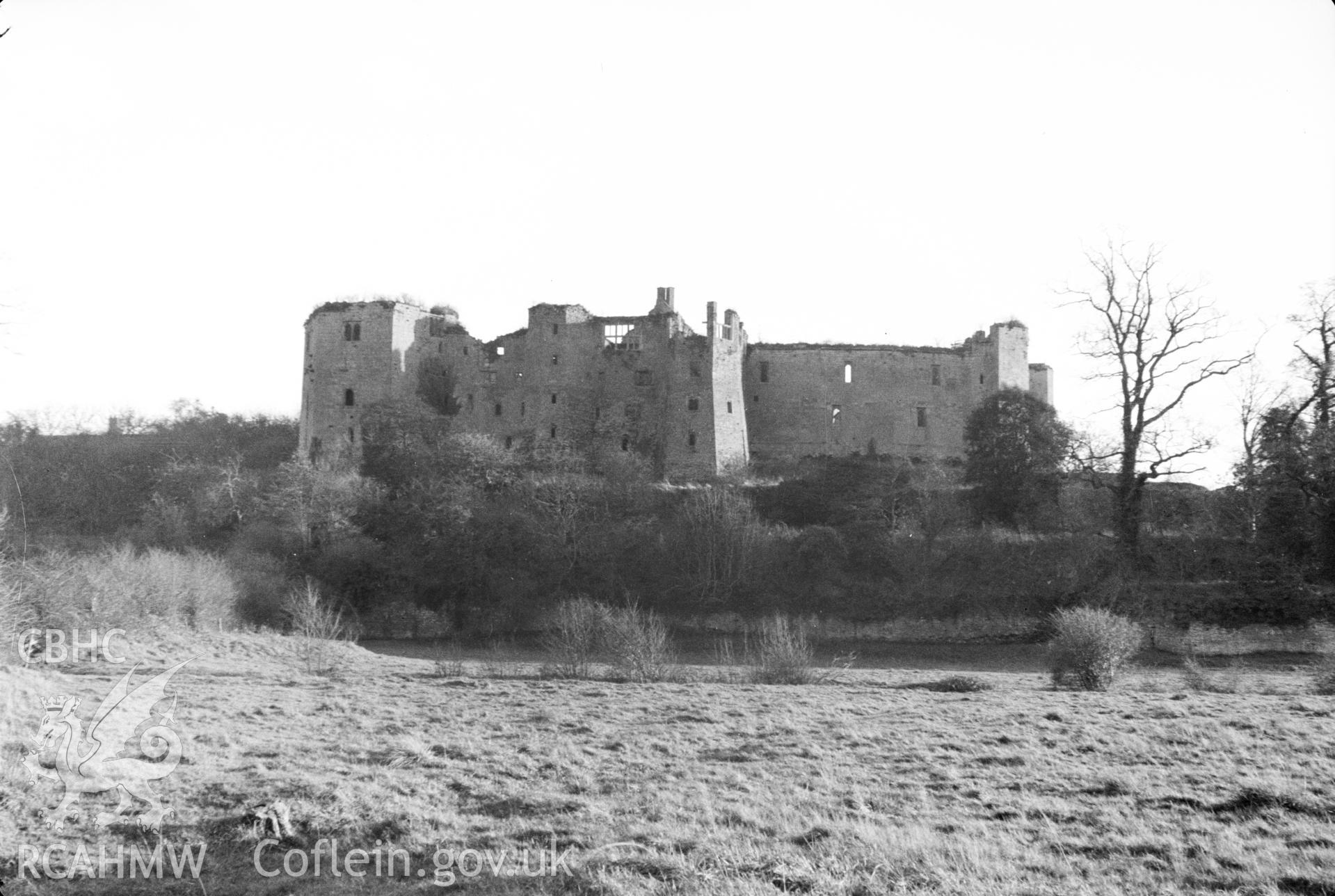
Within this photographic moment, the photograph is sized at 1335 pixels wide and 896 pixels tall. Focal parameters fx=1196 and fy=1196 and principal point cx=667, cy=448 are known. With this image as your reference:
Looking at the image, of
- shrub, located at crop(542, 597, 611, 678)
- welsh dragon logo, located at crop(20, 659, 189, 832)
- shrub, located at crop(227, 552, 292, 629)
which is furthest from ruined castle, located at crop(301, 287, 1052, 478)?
welsh dragon logo, located at crop(20, 659, 189, 832)

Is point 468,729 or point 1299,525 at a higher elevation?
point 1299,525

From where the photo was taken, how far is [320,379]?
43.1 meters

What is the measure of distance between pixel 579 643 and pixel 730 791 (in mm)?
12059

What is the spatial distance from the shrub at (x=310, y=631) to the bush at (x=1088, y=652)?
13112mm

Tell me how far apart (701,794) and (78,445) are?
157ft

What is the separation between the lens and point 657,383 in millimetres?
42062

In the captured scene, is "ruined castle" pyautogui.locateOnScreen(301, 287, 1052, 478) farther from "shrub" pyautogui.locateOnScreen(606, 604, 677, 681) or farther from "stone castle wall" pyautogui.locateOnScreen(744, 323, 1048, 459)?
"shrub" pyautogui.locateOnScreen(606, 604, 677, 681)

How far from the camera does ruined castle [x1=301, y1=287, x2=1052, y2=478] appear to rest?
→ 4150 centimetres

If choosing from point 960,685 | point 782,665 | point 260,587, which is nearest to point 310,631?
point 260,587

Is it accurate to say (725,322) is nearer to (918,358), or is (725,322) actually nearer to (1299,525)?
(918,358)

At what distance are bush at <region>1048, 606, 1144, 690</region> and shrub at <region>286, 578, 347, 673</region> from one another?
13112mm

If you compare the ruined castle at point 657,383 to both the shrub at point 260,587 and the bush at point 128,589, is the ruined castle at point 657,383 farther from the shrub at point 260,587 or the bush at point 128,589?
the bush at point 128,589

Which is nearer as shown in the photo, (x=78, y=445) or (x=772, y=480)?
(x=772, y=480)

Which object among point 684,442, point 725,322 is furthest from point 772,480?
point 725,322
